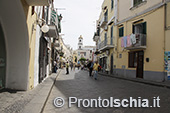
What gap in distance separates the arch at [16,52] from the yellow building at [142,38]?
10.4 meters

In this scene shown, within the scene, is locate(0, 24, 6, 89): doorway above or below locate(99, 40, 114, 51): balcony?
below

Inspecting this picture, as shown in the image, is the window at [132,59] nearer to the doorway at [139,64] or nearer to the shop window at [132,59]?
the shop window at [132,59]

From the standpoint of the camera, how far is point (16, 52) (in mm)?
6359

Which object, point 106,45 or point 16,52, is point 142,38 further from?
point 16,52

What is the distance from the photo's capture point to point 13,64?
6.34 m

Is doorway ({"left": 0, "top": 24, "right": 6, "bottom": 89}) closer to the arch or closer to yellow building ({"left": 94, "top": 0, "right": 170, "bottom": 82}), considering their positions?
the arch

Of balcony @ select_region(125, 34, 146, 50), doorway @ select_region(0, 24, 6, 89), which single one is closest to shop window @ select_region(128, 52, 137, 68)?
balcony @ select_region(125, 34, 146, 50)

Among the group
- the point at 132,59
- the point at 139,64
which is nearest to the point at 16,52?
the point at 139,64

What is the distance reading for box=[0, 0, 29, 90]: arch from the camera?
5965mm

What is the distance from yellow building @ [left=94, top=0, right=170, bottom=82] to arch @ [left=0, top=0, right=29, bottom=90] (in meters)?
10.4

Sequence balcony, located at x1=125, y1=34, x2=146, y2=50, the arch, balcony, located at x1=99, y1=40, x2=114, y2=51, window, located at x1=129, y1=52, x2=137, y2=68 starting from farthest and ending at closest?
balcony, located at x1=99, y1=40, x2=114, y2=51 → window, located at x1=129, y1=52, x2=137, y2=68 → balcony, located at x1=125, y1=34, x2=146, y2=50 → the arch

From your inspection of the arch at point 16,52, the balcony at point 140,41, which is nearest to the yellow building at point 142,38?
the balcony at point 140,41

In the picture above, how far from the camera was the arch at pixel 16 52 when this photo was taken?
596 cm

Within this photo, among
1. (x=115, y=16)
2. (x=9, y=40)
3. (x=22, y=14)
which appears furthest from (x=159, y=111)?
(x=115, y=16)
